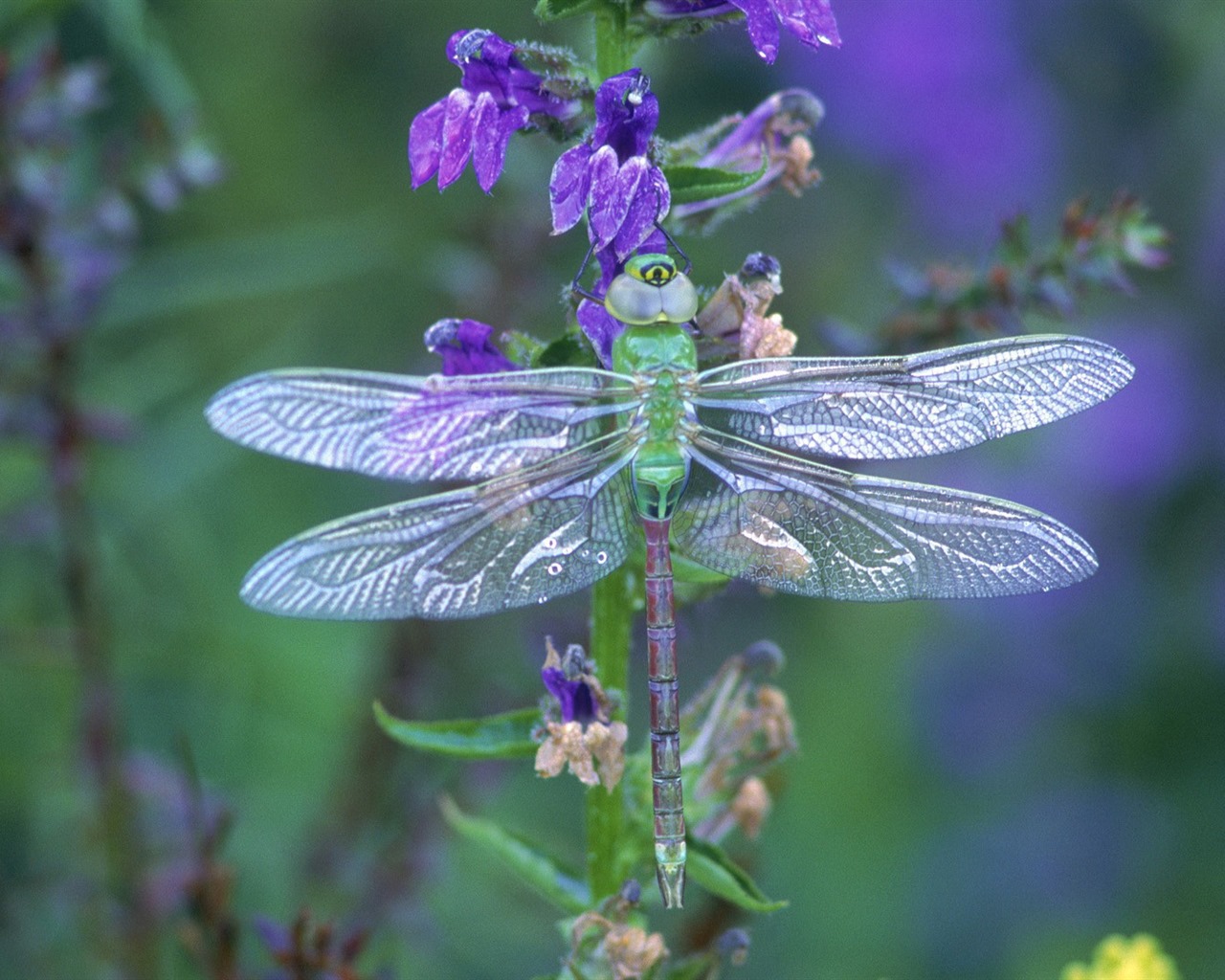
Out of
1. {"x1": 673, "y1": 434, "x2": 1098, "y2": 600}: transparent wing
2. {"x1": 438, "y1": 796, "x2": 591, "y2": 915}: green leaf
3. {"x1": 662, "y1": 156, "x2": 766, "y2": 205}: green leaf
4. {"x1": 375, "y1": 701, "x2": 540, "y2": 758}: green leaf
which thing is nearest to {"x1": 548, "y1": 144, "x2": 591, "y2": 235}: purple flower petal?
{"x1": 662, "y1": 156, "x2": 766, "y2": 205}: green leaf

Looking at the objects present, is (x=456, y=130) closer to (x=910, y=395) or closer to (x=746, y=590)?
(x=910, y=395)

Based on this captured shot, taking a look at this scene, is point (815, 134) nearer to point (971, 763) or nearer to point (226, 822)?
point (971, 763)

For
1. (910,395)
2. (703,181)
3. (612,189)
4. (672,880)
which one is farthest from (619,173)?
(672,880)

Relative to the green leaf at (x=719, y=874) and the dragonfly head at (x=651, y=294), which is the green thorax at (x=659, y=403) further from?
the green leaf at (x=719, y=874)

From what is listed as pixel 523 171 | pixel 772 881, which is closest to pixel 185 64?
pixel 523 171

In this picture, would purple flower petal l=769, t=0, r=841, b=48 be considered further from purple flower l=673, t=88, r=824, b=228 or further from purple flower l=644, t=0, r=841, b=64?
purple flower l=673, t=88, r=824, b=228

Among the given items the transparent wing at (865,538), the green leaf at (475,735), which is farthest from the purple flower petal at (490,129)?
the green leaf at (475,735)

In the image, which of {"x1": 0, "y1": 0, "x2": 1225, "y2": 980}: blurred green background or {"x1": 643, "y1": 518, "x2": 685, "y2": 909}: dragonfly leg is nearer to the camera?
{"x1": 643, "y1": 518, "x2": 685, "y2": 909}: dragonfly leg
